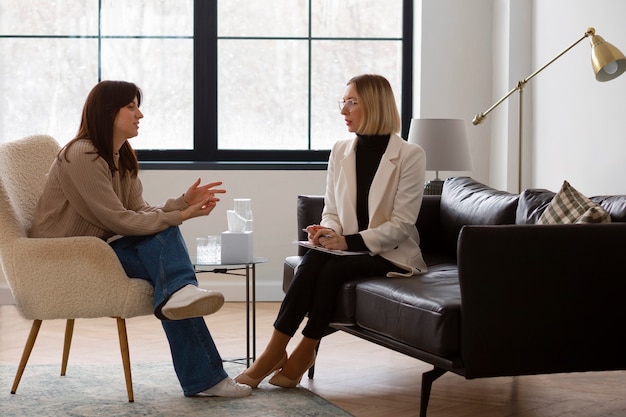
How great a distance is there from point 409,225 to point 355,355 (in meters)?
0.81

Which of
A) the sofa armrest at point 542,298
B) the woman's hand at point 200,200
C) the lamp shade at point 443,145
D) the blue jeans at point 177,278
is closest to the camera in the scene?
the sofa armrest at point 542,298

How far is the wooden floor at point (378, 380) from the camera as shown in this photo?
353 centimetres

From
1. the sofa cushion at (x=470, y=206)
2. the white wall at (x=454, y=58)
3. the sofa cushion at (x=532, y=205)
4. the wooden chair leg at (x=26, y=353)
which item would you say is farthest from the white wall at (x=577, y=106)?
the wooden chair leg at (x=26, y=353)

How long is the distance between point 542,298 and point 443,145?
6.69 feet

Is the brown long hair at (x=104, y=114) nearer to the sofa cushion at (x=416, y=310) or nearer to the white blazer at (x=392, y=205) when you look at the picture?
the white blazer at (x=392, y=205)

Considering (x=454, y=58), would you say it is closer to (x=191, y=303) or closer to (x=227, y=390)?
(x=227, y=390)

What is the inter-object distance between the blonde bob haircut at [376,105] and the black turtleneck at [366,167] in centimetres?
4

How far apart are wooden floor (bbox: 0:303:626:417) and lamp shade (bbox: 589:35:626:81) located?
1.19 metres

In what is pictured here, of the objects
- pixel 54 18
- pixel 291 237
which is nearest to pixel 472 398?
pixel 291 237

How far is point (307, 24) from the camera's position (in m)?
6.25

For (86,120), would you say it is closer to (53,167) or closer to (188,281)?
(53,167)

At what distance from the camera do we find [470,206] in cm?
424

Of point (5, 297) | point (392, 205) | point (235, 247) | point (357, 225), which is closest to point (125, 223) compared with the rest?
point (235, 247)

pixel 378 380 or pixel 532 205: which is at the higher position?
pixel 532 205
